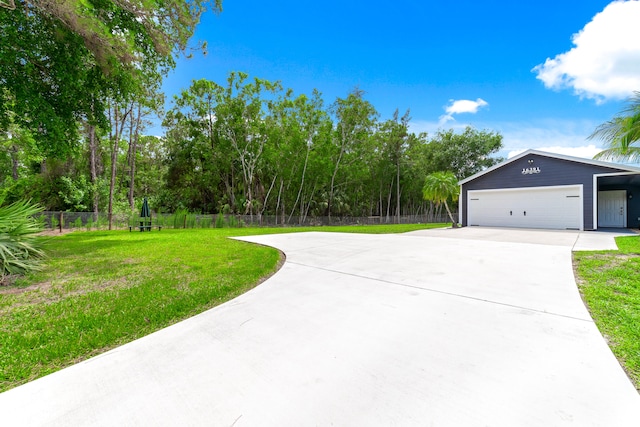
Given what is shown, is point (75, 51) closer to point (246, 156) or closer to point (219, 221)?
point (219, 221)

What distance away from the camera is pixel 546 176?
40.1 ft

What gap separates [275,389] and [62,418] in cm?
112

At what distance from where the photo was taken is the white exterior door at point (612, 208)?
13.1m

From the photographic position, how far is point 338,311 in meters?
2.77

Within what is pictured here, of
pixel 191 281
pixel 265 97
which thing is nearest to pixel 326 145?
pixel 265 97

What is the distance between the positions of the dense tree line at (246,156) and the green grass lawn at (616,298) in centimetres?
1628

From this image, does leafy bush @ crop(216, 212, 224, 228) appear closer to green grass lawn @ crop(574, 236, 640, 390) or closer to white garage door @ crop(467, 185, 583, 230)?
white garage door @ crop(467, 185, 583, 230)

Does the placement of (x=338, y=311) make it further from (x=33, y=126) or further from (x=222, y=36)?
(x=222, y=36)

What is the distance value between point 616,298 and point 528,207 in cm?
1192

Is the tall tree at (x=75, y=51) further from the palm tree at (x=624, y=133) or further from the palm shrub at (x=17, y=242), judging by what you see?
the palm tree at (x=624, y=133)

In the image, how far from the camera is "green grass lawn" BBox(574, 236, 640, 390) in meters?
1.97

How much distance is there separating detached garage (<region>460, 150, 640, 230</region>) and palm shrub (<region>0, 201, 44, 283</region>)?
657 inches

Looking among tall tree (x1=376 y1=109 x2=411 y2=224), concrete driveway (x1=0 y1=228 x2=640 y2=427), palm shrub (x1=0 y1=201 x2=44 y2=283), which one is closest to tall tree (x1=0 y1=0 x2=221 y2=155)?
palm shrub (x1=0 y1=201 x2=44 y2=283)

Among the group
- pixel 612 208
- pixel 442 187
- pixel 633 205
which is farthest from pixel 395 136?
pixel 633 205
